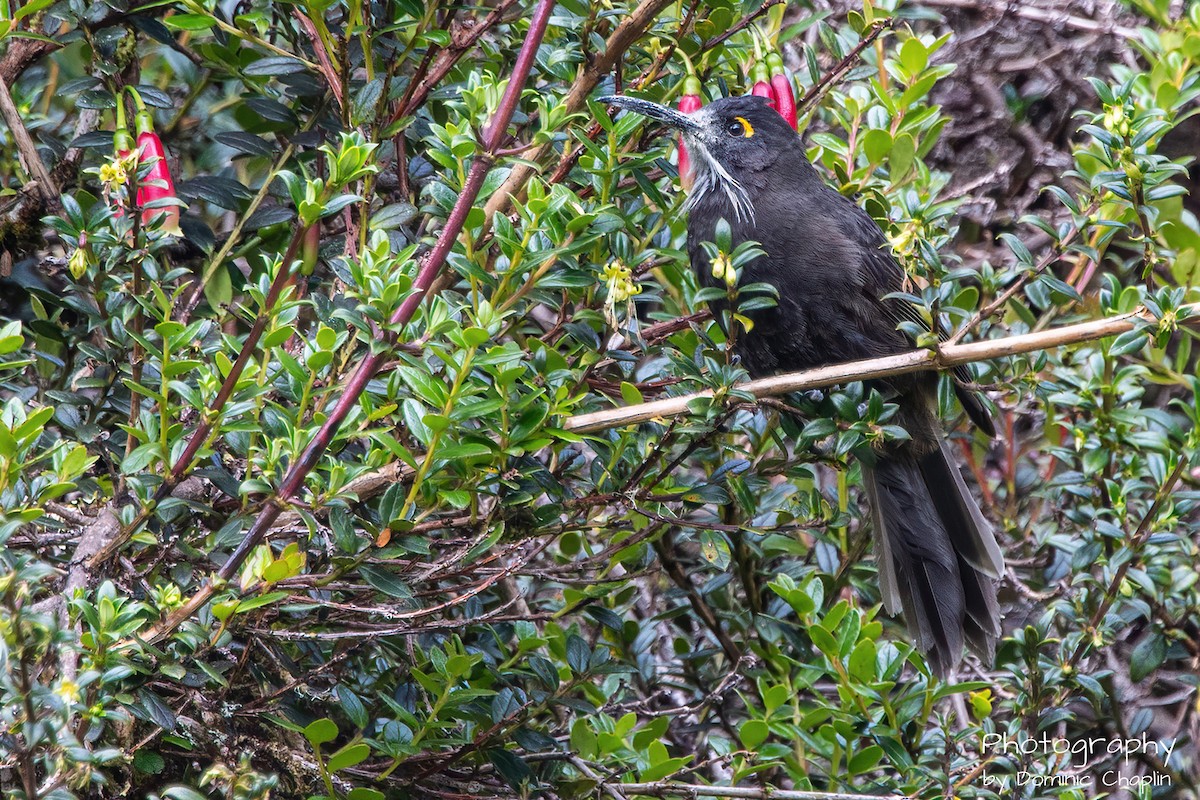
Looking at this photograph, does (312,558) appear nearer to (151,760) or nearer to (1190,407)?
(151,760)

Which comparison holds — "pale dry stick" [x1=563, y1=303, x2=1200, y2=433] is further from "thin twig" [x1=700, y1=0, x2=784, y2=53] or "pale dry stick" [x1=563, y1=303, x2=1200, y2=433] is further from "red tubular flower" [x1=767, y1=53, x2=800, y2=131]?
"thin twig" [x1=700, y1=0, x2=784, y2=53]

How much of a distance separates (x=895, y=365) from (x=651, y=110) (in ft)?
3.05

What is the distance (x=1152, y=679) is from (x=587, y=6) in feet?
10.0

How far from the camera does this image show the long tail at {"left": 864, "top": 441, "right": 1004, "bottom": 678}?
389 cm

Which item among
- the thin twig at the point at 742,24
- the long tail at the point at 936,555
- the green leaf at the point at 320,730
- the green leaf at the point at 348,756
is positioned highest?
the thin twig at the point at 742,24

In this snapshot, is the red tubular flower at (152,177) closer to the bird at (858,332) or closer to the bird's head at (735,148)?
the bird at (858,332)

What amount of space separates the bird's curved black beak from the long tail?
1505 millimetres

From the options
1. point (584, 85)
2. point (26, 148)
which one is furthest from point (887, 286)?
point (26, 148)

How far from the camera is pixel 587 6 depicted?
9.90ft

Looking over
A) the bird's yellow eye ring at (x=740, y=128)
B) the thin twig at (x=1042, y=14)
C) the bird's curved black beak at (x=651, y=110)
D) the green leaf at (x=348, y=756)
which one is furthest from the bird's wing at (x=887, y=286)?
the green leaf at (x=348, y=756)

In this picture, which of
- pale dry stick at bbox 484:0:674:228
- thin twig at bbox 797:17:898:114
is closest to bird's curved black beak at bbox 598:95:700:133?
pale dry stick at bbox 484:0:674:228

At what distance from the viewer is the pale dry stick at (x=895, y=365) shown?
8.76 feet

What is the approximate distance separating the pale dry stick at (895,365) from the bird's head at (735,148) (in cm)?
122

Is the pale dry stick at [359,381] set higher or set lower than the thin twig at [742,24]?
lower
